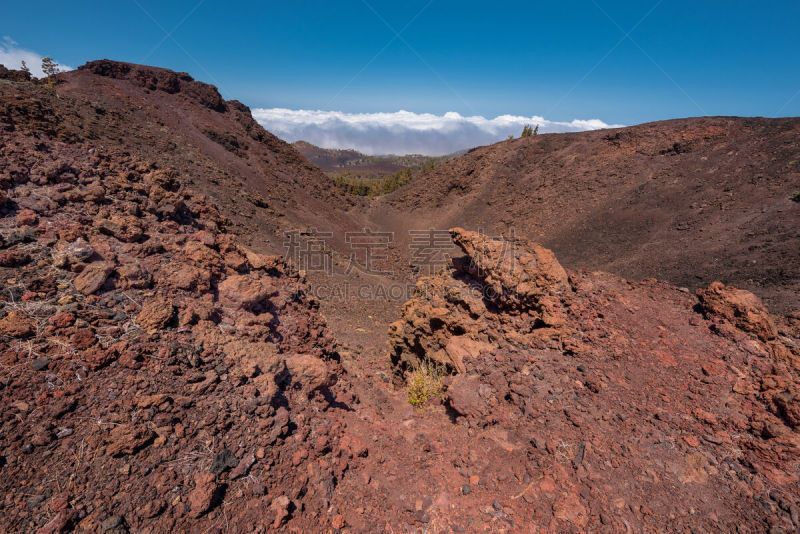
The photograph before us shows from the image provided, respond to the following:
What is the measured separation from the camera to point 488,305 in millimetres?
6988

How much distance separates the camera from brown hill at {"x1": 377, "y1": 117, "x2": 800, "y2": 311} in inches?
507

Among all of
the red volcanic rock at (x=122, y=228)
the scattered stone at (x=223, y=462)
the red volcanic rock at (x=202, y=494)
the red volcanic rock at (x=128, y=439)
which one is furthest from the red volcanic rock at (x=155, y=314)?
the red volcanic rock at (x=202, y=494)

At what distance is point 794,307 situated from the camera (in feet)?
28.6

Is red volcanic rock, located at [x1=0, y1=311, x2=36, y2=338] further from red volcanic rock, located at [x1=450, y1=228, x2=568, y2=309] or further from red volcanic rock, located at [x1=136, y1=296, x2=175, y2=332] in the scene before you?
red volcanic rock, located at [x1=450, y1=228, x2=568, y2=309]

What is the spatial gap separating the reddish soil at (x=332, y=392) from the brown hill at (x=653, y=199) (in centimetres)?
825

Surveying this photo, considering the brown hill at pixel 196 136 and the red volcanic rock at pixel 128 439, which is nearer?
the red volcanic rock at pixel 128 439

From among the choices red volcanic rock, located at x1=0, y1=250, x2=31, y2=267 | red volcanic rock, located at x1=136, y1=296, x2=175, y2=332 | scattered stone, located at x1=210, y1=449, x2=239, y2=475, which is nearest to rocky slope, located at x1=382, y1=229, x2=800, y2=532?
scattered stone, located at x1=210, y1=449, x2=239, y2=475

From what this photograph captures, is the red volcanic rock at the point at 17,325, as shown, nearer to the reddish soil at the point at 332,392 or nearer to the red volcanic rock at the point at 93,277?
the reddish soil at the point at 332,392

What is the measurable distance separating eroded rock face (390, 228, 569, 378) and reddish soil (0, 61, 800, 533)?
2.1 inches

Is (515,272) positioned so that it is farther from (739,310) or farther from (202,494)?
(202,494)

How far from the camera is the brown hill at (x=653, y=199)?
42.3ft

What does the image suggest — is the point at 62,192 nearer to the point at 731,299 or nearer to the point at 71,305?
the point at 71,305

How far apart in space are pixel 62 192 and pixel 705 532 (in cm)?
933

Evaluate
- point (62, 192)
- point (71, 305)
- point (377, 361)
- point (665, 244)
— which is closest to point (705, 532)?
point (71, 305)
